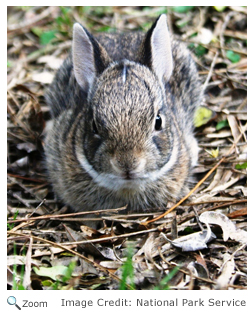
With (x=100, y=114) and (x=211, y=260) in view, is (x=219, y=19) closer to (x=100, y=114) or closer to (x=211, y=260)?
(x=100, y=114)

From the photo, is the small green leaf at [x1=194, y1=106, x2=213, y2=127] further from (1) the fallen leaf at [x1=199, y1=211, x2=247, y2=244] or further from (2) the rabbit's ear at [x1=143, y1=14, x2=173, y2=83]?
(1) the fallen leaf at [x1=199, y1=211, x2=247, y2=244]

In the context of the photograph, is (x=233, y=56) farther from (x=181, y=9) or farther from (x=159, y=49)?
(x=159, y=49)

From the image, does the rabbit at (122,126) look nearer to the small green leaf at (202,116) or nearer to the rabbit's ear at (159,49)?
the rabbit's ear at (159,49)

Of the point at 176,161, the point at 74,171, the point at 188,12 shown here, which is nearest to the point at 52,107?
the point at 74,171

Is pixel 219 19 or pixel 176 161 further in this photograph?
pixel 219 19
